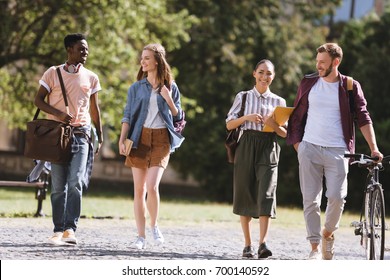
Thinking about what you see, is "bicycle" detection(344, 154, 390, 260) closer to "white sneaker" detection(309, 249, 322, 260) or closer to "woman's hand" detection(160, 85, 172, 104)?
"white sneaker" detection(309, 249, 322, 260)

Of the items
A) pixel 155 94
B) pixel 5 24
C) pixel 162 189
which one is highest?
pixel 5 24

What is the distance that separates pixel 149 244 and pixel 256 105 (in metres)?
1.83

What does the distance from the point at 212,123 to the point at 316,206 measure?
727 inches

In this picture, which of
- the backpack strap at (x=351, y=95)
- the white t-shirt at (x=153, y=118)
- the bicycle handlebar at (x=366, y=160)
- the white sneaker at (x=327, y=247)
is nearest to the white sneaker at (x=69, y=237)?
the white t-shirt at (x=153, y=118)

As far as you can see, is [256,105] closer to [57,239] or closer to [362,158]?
[362,158]

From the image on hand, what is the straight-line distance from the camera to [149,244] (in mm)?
9906

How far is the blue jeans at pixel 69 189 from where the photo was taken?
9266 mm

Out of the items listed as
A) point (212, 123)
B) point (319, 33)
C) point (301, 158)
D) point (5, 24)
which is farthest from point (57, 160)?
point (319, 33)

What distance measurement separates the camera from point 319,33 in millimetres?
29906

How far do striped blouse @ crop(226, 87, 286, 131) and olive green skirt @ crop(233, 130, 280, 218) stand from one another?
72 mm

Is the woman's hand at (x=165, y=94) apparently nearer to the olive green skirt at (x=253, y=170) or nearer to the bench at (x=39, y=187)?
the olive green skirt at (x=253, y=170)

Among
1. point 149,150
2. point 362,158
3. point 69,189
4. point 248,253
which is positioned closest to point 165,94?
point 149,150
